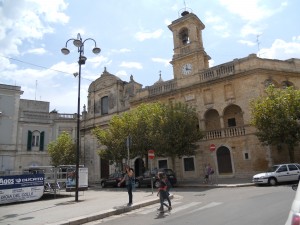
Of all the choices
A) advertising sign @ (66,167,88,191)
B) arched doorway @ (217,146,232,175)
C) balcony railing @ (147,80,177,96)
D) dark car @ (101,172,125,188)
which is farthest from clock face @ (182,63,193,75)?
advertising sign @ (66,167,88,191)

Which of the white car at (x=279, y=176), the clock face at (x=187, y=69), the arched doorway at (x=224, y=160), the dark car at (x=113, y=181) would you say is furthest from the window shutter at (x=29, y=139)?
the white car at (x=279, y=176)

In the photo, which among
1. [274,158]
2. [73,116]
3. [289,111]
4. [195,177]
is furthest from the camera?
[73,116]

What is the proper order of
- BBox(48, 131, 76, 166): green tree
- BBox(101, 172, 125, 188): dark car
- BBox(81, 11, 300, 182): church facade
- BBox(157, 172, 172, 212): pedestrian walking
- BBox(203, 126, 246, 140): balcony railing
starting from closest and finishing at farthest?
BBox(157, 172, 172, 212): pedestrian walking
BBox(81, 11, 300, 182): church facade
BBox(203, 126, 246, 140): balcony railing
BBox(101, 172, 125, 188): dark car
BBox(48, 131, 76, 166): green tree

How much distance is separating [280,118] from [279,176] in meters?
4.51

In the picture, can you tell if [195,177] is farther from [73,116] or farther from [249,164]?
[73,116]

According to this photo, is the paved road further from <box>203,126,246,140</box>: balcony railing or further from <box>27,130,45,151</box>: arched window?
<box>27,130,45,151</box>: arched window

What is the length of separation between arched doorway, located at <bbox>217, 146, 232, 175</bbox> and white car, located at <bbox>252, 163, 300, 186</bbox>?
7272 millimetres

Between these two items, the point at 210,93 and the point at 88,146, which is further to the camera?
the point at 88,146

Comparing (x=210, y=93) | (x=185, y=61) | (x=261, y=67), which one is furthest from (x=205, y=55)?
(x=261, y=67)

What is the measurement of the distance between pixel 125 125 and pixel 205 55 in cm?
1181

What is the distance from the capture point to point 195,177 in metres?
27.6

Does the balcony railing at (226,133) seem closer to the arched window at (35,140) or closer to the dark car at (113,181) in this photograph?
the dark car at (113,181)

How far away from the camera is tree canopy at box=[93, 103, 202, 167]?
24469mm

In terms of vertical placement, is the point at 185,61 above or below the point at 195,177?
above
